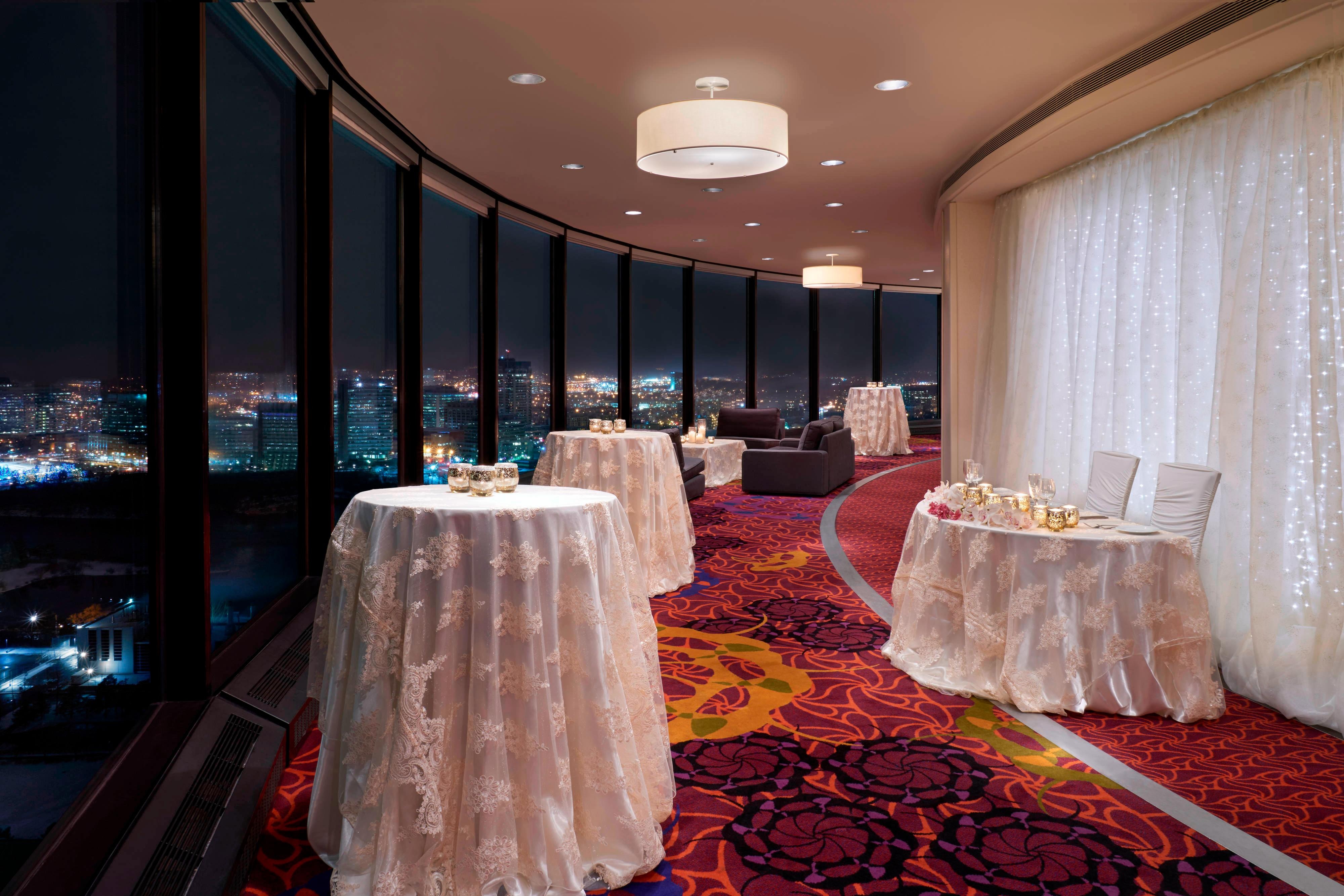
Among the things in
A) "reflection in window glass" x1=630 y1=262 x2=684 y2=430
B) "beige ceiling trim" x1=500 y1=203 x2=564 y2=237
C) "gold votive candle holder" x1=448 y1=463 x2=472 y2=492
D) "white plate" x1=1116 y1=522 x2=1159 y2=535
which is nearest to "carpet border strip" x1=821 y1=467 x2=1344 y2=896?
"white plate" x1=1116 y1=522 x2=1159 y2=535

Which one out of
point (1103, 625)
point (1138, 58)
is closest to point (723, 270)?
point (1138, 58)

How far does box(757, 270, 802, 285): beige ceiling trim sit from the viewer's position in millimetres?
13875

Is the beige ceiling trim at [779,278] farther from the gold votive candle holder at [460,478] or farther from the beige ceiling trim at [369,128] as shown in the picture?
the gold votive candle holder at [460,478]

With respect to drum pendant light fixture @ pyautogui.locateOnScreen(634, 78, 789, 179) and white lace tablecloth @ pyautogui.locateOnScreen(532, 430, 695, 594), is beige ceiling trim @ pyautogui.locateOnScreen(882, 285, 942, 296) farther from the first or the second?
drum pendant light fixture @ pyautogui.locateOnScreen(634, 78, 789, 179)

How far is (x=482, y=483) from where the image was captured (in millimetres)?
2549

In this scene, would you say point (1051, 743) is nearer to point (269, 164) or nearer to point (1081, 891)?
point (1081, 891)

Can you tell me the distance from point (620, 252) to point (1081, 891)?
32.1 ft

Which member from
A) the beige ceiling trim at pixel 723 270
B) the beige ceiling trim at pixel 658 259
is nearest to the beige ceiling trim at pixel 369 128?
the beige ceiling trim at pixel 658 259

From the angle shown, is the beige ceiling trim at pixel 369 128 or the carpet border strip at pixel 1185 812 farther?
the beige ceiling trim at pixel 369 128

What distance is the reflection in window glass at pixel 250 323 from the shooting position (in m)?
3.33

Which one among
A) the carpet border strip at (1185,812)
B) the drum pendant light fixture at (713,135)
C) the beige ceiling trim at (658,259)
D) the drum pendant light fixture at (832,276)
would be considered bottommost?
the carpet border strip at (1185,812)

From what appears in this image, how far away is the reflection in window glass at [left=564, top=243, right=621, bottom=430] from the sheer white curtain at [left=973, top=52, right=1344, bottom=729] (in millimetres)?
5676

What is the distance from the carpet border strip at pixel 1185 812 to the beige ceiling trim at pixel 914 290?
44.8 ft

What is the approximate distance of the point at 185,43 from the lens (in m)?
2.82
